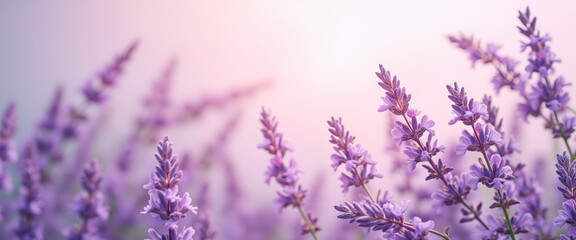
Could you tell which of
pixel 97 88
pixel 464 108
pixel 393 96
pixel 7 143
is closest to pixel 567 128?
pixel 464 108

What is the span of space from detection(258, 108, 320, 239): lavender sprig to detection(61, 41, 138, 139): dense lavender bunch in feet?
5.52

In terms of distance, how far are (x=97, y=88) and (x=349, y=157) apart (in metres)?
2.26

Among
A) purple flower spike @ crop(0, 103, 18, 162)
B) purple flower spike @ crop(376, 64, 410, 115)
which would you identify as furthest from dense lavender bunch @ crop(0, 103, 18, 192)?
purple flower spike @ crop(376, 64, 410, 115)

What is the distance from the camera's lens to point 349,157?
1.32 metres

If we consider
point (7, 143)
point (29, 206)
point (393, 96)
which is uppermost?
point (7, 143)

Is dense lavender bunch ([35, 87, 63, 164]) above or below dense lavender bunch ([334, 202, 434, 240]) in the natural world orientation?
above

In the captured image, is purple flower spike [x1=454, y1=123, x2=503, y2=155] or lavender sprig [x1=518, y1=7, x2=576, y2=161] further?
lavender sprig [x1=518, y1=7, x2=576, y2=161]

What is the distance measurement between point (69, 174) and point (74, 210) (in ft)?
7.05

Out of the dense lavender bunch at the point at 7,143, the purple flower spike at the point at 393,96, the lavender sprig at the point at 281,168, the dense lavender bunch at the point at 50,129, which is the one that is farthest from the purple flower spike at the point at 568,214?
the dense lavender bunch at the point at 50,129

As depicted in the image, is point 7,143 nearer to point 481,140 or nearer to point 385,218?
point 385,218

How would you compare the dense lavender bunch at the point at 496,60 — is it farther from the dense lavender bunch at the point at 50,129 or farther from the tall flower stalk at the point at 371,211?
the dense lavender bunch at the point at 50,129

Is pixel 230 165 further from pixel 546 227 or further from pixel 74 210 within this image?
pixel 546 227

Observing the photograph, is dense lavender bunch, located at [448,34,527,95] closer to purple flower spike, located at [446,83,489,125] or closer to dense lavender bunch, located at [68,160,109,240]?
purple flower spike, located at [446,83,489,125]

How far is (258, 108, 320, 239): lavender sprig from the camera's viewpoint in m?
1.49
